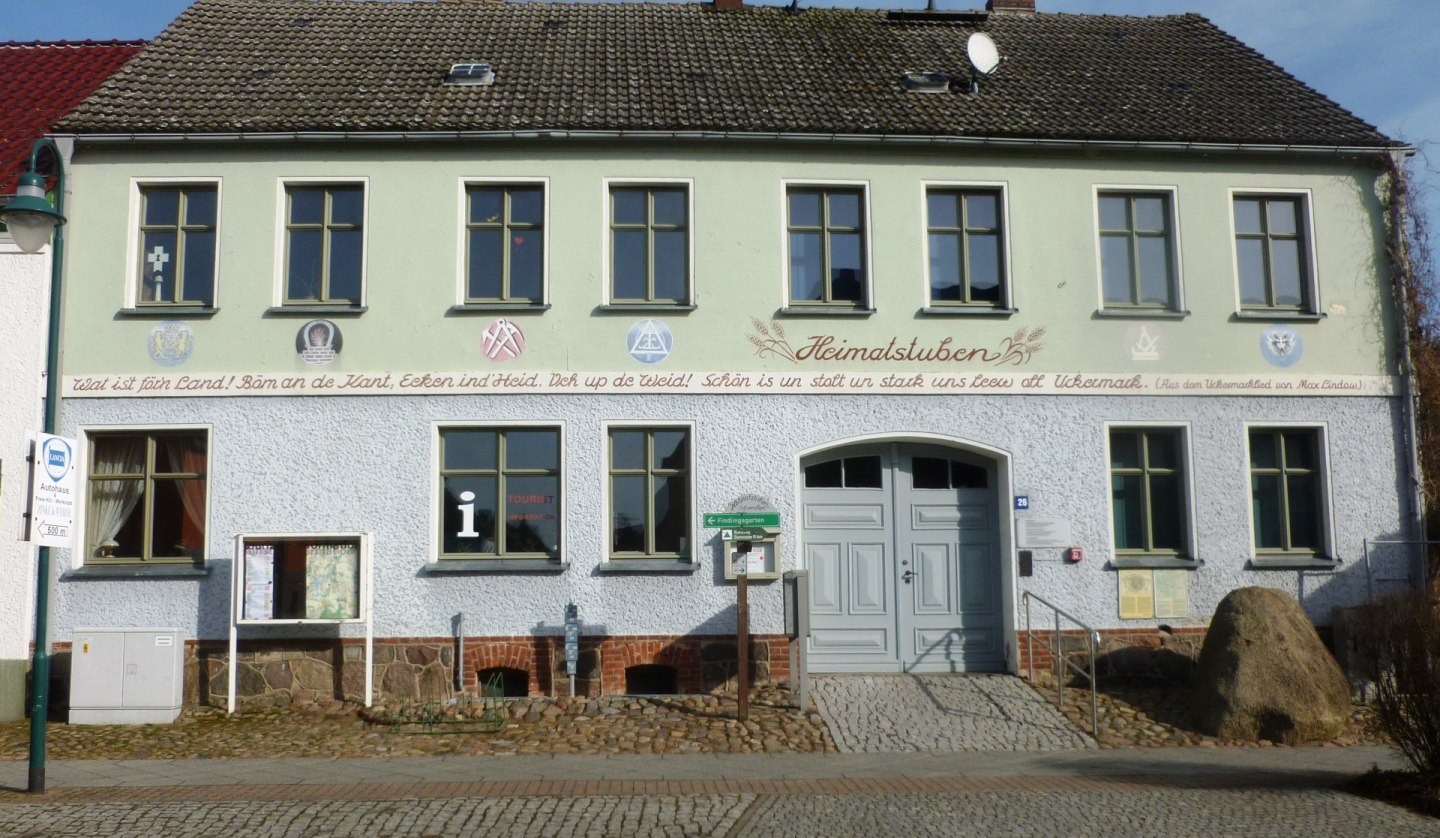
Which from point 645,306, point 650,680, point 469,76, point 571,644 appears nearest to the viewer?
point 571,644

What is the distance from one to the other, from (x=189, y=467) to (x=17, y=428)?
1809 mm

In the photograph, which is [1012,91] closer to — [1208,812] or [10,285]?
[1208,812]

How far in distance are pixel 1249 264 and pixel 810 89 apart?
232 inches

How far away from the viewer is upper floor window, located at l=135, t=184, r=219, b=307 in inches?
522

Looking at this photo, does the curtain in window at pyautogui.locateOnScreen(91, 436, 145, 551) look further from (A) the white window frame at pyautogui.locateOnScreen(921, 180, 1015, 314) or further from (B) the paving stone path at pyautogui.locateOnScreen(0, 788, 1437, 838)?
(A) the white window frame at pyautogui.locateOnScreen(921, 180, 1015, 314)

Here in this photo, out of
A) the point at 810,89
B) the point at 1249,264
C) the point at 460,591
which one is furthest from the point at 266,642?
the point at 1249,264

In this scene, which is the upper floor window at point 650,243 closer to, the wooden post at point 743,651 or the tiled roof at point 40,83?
the wooden post at point 743,651

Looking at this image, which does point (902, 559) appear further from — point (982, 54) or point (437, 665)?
point (982, 54)

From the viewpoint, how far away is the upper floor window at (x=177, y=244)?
43.5 feet

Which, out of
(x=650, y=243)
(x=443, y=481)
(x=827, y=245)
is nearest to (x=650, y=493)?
(x=443, y=481)

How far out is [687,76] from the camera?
14.9m

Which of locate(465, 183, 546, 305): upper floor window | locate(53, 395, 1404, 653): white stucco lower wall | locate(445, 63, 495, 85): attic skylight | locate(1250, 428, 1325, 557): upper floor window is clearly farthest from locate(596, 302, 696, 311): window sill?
locate(1250, 428, 1325, 557): upper floor window

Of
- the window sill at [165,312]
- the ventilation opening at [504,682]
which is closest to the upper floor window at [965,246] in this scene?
the ventilation opening at [504,682]

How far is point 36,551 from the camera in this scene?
41.1ft
